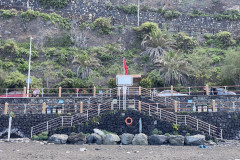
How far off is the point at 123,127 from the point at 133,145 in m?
2.08

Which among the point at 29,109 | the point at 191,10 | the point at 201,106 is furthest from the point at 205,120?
the point at 191,10

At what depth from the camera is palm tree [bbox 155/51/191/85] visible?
3105 cm

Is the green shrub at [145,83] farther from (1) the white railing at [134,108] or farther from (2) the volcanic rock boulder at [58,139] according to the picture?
(2) the volcanic rock boulder at [58,139]

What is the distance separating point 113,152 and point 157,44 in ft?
68.6

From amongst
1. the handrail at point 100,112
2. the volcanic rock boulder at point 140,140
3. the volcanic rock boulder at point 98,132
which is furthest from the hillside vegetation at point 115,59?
the volcanic rock boulder at point 140,140

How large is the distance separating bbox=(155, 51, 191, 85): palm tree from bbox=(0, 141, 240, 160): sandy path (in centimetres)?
1237

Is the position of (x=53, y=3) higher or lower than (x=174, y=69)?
higher

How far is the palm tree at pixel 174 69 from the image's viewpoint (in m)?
31.0

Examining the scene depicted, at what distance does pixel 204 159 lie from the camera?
1580 centimetres

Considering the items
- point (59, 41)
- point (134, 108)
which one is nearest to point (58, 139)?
point (134, 108)

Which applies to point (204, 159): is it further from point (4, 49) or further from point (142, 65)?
point (4, 49)

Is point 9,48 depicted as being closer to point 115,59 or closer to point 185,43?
point 115,59

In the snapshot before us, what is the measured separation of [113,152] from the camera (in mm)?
17219

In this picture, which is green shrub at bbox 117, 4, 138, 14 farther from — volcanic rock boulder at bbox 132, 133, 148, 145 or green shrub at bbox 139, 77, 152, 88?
volcanic rock boulder at bbox 132, 133, 148, 145
